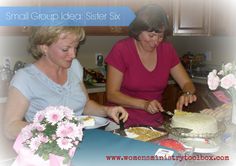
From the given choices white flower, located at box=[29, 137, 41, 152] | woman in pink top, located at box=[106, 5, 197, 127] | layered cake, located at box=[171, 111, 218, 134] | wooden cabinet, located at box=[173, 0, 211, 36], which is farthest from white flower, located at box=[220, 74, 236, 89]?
wooden cabinet, located at box=[173, 0, 211, 36]

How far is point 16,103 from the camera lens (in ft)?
3.83

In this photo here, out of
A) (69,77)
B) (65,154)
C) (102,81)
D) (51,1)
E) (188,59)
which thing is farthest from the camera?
(188,59)

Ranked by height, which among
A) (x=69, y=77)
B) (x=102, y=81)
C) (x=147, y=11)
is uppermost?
(x=147, y=11)

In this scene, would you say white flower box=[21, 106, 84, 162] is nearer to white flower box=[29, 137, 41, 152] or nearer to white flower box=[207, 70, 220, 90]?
white flower box=[29, 137, 41, 152]

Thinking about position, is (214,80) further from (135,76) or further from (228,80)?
(135,76)

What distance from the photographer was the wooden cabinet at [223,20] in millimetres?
2810

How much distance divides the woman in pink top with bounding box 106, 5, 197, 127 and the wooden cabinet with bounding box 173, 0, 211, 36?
1185mm

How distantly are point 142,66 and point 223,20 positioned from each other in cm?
148

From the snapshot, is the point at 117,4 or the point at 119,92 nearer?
the point at 119,92

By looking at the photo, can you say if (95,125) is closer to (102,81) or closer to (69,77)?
(69,77)

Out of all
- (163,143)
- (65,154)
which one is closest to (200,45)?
(163,143)

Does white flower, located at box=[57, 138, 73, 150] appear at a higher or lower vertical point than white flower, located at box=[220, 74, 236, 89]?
lower

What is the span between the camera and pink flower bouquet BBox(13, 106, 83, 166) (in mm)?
765

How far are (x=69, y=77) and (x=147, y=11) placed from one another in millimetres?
487
